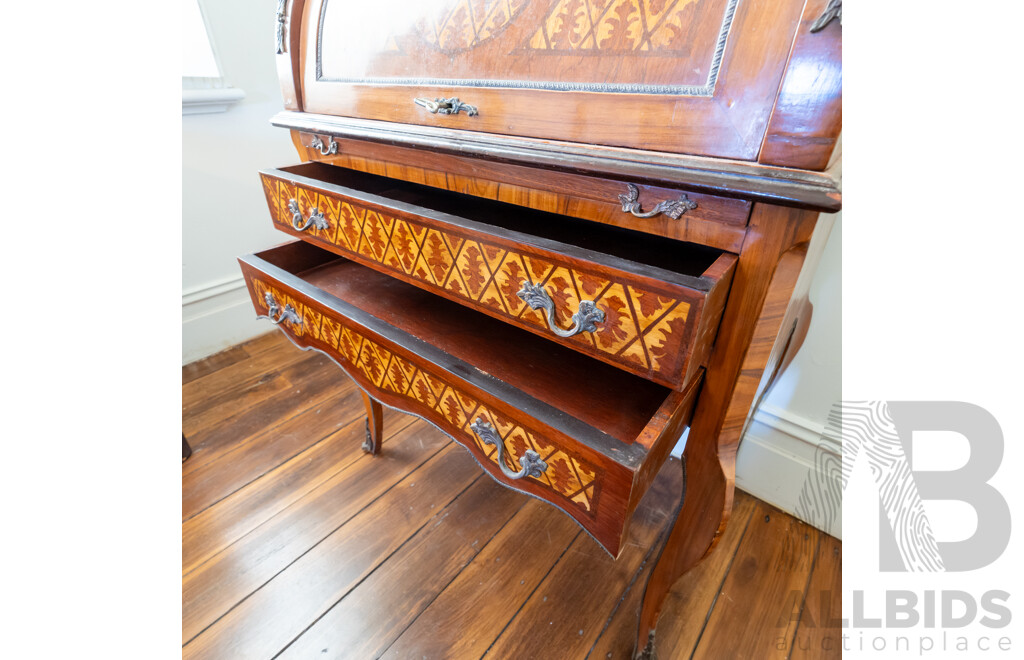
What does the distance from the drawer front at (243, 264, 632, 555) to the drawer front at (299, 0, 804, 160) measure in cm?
33

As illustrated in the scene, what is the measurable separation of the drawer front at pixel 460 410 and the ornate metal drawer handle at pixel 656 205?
263 millimetres

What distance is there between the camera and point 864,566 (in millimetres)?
721

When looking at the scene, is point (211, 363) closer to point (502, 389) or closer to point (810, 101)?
point (502, 389)

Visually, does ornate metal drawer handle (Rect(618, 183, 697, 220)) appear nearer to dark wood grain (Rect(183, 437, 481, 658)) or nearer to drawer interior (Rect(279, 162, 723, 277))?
drawer interior (Rect(279, 162, 723, 277))

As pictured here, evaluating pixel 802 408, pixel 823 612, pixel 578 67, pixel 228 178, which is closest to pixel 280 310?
pixel 578 67

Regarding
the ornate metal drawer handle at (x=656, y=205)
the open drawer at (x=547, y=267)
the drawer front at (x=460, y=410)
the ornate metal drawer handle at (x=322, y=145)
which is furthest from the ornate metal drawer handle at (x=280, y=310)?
the ornate metal drawer handle at (x=656, y=205)

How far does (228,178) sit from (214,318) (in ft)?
1.61

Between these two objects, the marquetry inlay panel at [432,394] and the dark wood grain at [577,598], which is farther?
the dark wood grain at [577,598]

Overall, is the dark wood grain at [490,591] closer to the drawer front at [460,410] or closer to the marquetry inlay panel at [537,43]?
the drawer front at [460,410]

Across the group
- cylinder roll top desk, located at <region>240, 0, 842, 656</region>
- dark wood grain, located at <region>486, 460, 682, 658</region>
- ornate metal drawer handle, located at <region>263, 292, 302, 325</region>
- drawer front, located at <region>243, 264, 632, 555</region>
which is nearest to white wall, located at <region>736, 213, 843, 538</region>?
cylinder roll top desk, located at <region>240, 0, 842, 656</region>

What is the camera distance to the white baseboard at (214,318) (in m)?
1.56

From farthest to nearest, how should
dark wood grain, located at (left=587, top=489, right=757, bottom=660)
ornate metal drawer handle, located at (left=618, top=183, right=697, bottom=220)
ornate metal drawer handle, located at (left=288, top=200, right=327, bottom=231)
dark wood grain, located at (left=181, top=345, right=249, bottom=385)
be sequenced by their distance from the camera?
1. dark wood grain, located at (left=181, top=345, right=249, bottom=385)
2. dark wood grain, located at (left=587, top=489, right=757, bottom=660)
3. ornate metal drawer handle, located at (left=288, top=200, right=327, bottom=231)
4. ornate metal drawer handle, located at (left=618, top=183, right=697, bottom=220)

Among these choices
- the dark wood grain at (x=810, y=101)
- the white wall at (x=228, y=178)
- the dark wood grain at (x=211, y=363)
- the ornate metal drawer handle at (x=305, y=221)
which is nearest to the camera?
the dark wood grain at (x=810, y=101)

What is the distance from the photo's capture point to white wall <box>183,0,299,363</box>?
4.58ft
